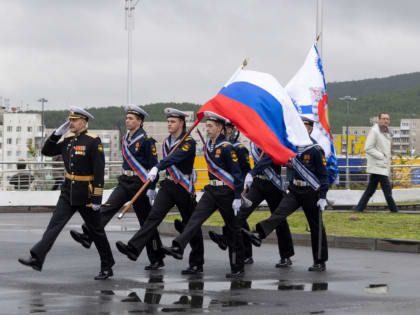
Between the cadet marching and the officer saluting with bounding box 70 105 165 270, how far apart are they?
0.01m

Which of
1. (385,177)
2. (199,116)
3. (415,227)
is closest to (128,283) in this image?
(199,116)

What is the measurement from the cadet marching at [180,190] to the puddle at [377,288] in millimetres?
1527

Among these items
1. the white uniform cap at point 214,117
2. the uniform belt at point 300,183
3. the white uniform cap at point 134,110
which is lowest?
the uniform belt at point 300,183

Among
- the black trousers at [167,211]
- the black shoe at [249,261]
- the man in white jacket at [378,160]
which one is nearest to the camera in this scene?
the black trousers at [167,211]

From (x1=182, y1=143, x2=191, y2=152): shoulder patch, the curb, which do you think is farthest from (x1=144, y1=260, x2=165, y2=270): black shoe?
the curb

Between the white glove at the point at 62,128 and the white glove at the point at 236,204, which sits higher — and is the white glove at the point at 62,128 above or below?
above

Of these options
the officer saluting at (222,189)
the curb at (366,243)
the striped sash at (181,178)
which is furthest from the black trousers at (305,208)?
the curb at (366,243)

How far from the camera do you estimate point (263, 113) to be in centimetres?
1138

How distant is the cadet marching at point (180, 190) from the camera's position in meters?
10.4

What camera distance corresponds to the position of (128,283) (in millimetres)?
10031

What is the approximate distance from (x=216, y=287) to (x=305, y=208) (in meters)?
2.16

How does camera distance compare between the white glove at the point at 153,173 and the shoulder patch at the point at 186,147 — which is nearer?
the white glove at the point at 153,173

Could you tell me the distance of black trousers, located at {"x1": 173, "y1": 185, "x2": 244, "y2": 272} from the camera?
422 inches

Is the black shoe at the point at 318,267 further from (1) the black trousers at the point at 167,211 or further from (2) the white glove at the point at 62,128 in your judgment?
(2) the white glove at the point at 62,128
